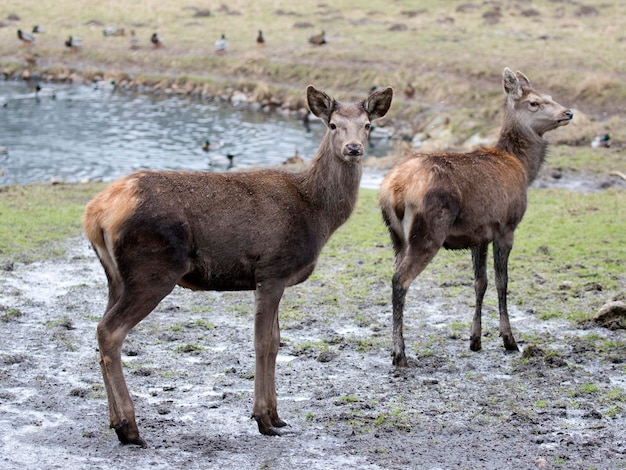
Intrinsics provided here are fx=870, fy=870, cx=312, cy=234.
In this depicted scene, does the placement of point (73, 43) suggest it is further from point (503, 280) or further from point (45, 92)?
point (503, 280)

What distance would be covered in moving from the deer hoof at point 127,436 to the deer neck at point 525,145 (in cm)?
526

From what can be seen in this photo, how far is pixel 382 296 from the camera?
33.8 feet

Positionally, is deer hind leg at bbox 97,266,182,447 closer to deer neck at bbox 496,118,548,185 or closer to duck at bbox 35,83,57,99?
deer neck at bbox 496,118,548,185

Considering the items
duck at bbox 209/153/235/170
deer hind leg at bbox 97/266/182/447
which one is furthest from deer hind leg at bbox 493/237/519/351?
duck at bbox 209/153/235/170

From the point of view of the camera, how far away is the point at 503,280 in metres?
8.84

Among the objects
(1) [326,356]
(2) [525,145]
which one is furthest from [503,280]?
(1) [326,356]

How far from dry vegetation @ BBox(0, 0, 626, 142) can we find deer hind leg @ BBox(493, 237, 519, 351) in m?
15.1

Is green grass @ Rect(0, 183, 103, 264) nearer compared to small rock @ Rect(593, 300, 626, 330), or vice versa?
small rock @ Rect(593, 300, 626, 330)

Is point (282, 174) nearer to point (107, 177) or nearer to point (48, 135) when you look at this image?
point (107, 177)

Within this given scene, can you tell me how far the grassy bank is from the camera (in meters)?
10.3

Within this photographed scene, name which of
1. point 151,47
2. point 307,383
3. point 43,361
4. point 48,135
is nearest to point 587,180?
point 307,383

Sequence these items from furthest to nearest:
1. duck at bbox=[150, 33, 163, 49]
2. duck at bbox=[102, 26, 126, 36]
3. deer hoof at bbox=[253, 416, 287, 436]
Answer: duck at bbox=[102, 26, 126, 36]
duck at bbox=[150, 33, 163, 49]
deer hoof at bbox=[253, 416, 287, 436]

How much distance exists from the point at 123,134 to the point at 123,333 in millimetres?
23741

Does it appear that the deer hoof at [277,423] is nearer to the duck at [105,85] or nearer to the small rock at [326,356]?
the small rock at [326,356]
